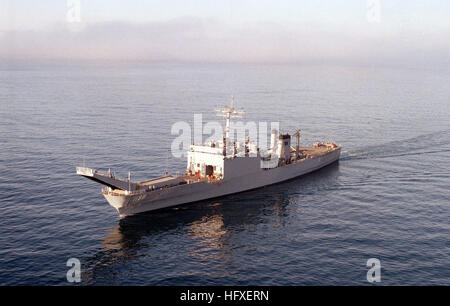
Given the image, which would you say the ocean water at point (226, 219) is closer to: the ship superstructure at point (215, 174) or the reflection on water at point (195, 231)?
the reflection on water at point (195, 231)

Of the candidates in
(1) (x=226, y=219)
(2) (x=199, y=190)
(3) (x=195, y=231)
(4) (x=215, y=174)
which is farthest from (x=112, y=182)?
(4) (x=215, y=174)

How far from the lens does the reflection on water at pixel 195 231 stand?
110 ft

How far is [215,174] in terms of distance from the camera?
52125 millimetres

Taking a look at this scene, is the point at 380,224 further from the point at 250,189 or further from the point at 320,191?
the point at 250,189

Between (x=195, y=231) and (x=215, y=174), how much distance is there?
513 inches

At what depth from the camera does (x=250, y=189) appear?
55.1 m

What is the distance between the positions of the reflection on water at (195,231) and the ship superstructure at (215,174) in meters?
1.28

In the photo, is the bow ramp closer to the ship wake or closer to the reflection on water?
the reflection on water

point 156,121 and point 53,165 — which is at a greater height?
point 156,121

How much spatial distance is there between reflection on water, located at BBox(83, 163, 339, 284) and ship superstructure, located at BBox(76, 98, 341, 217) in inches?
50.5

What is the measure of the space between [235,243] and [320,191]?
66.8ft

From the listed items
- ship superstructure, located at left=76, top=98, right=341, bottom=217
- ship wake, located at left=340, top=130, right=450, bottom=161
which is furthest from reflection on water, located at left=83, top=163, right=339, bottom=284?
ship wake, located at left=340, top=130, right=450, bottom=161
